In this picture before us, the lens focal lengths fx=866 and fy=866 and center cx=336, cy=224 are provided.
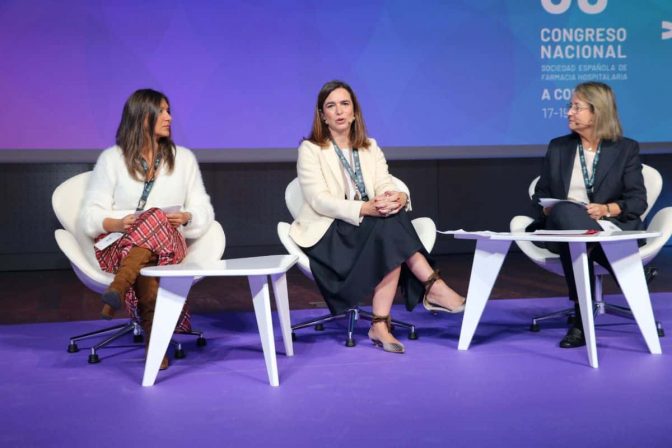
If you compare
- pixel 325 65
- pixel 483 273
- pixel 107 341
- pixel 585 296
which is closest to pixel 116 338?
pixel 107 341

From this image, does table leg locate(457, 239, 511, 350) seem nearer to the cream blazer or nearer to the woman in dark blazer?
the woman in dark blazer

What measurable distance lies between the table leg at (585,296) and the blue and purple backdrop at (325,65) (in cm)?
296

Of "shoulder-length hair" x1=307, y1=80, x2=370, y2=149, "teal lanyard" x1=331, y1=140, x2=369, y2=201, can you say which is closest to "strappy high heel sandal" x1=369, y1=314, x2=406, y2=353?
"teal lanyard" x1=331, y1=140, x2=369, y2=201

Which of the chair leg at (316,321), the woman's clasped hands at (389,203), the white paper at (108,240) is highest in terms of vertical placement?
A: the woman's clasped hands at (389,203)

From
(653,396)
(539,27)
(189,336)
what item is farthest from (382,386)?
(539,27)

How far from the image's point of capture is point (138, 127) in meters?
3.78

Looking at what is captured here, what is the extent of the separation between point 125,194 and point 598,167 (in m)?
2.21

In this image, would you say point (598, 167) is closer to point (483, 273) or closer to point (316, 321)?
point (483, 273)

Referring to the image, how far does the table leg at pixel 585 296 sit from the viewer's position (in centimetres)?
332

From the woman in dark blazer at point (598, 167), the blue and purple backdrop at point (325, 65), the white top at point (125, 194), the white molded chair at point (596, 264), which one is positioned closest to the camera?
the white top at point (125, 194)

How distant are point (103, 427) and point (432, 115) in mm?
4154

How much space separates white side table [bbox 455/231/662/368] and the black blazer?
1.80 ft

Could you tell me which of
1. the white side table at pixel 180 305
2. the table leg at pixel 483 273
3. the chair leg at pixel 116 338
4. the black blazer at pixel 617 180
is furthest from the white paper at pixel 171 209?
the black blazer at pixel 617 180

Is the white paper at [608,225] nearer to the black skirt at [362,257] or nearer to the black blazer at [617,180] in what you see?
the black blazer at [617,180]
